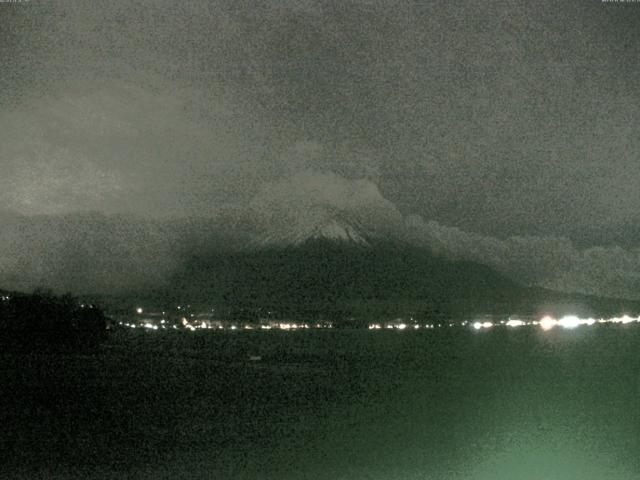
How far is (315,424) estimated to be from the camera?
25.7 metres

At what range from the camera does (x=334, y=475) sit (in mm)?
16375

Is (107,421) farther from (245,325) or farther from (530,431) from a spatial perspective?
(245,325)

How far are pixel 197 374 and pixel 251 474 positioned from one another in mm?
30683

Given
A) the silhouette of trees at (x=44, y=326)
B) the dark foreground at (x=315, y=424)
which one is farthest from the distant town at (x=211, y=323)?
the dark foreground at (x=315, y=424)

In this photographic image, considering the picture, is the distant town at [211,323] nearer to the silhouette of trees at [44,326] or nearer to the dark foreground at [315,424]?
the silhouette of trees at [44,326]

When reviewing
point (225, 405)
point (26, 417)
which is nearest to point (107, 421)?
point (26, 417)

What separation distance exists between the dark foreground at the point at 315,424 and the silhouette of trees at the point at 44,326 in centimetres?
2570

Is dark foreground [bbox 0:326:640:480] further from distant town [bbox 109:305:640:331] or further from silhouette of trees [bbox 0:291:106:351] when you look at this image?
distant town [bbox 109:305:640:331]

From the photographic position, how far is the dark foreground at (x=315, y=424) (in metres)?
17.5

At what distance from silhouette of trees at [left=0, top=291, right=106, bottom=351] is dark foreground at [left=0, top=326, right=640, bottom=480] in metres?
25.7

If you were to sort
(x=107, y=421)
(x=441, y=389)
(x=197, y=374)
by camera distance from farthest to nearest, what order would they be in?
(x=197, y=374)
(x=441, y=389)
(x=107, y=421)

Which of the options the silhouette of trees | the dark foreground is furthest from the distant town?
the dark foreground

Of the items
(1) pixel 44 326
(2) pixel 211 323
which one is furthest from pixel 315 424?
(2) pixel 211 323

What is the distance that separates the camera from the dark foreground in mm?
17484
